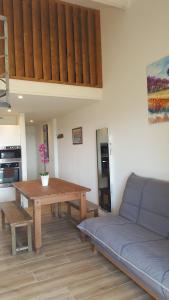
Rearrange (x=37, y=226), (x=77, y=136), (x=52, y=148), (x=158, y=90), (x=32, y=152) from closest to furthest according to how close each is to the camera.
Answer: (x=158, y=90) → (x=37, y=226) → (x=77, y=136) → (x=52, y=148) → (x=32, y=152)

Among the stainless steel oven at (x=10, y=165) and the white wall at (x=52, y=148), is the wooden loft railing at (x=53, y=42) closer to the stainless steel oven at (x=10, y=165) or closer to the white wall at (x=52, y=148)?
the stainless steel oven at (x=10, y=165)

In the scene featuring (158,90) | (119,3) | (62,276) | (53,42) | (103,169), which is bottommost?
(62,276)

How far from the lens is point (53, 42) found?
12.0 feet

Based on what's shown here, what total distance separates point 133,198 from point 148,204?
0.88 feet

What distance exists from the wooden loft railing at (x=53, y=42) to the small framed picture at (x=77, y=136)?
1149 mm

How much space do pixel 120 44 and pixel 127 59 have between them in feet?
1.04

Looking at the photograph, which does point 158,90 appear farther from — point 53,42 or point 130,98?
point 53,42

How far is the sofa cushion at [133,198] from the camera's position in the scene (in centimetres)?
276

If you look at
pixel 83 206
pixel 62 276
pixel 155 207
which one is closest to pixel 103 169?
pixel 83 206

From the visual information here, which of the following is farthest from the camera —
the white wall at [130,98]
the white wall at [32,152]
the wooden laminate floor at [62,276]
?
the white wall at [32,152]

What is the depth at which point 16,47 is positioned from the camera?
3432mm

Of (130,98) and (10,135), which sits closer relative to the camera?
(130,98)

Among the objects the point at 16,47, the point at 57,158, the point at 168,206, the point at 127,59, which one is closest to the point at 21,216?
the point at 168,206

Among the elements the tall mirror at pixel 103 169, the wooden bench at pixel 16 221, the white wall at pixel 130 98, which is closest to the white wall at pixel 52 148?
the white wall at pixel 130 98
